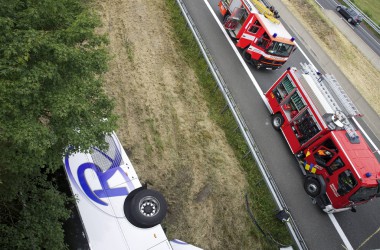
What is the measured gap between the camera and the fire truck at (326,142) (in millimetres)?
12547

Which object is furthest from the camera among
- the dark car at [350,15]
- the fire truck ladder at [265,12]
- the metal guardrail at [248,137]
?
the dark car at [350,15]

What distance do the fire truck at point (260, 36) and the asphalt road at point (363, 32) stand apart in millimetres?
14226

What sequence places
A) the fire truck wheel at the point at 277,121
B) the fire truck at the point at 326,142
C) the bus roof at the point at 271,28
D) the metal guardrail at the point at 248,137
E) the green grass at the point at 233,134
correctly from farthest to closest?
the bus roof at the point at 271,28 → the fire truck wheel at the point at 277,121 → the green grass at the point at 233,134 → the fire truck at the point at 326,142 → the metal guardrail at the point at 248,137

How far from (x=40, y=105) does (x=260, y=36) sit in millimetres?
13371

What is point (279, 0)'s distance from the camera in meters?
25.1

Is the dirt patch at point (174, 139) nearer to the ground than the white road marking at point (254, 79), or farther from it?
nearer to the ground

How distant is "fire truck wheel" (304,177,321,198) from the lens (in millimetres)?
13516

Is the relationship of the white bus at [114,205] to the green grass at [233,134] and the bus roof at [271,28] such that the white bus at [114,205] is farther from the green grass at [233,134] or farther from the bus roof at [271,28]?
the bus roof at [271,28]

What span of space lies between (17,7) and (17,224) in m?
5.37

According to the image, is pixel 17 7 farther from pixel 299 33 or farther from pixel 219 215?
pixel 299 33

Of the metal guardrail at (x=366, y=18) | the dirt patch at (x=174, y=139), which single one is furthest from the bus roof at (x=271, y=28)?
the metal guardrail at (x=366, y=18)

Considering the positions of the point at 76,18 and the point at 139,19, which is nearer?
the point at 76,18

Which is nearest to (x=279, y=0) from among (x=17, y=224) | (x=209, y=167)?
(x=209, y=167)

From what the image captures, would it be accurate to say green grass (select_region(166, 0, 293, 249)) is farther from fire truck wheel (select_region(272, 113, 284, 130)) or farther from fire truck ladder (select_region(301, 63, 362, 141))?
fire truck ladder (select_region(301, 63, 362, 141))
